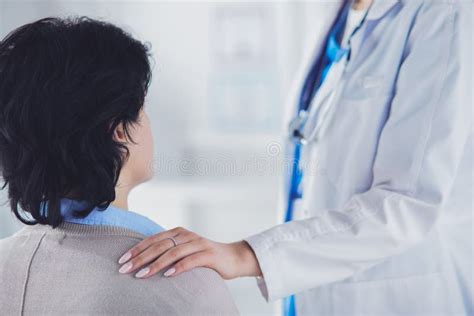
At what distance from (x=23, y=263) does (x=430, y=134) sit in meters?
0.72

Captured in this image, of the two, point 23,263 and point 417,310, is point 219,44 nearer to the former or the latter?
point 417,310

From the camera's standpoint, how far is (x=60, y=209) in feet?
2.76

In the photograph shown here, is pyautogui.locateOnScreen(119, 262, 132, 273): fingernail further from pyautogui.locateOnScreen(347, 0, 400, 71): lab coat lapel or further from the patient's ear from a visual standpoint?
pyautogui.locateOnScreen(347, 0, 400, 71): lab coat lapel

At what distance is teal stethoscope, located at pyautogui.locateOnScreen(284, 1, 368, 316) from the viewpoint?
1.31 metres

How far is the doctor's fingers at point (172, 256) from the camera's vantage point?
791 mm

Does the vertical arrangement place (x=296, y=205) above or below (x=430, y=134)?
below

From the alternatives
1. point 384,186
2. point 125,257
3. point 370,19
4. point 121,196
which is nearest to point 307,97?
point 370,19

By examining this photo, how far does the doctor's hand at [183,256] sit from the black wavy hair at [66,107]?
3.8 inches

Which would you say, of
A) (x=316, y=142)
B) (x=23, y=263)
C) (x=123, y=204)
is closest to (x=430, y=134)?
(x=316, y=142)

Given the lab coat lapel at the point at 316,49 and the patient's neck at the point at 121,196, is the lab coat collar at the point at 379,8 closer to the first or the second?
the lab coat lapel at the point at 316,49

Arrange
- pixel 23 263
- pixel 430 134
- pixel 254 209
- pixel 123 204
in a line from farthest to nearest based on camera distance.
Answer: pixel 254 209
pixel 430 134
pixel 123 204
pixel 23 263

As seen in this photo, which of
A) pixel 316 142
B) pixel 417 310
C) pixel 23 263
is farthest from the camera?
pixel 316 142

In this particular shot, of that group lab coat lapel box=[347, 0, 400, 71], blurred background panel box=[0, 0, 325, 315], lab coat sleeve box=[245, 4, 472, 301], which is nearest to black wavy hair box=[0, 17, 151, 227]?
lab coat sleeve box=[245, 4, 472, 301]

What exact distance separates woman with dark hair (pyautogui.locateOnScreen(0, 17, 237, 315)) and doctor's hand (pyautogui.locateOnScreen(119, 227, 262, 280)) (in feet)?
0.05
